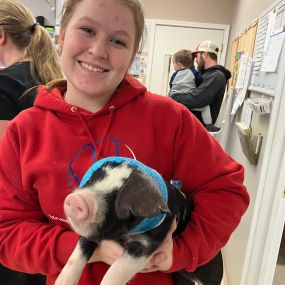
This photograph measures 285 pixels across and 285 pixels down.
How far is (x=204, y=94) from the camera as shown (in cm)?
281

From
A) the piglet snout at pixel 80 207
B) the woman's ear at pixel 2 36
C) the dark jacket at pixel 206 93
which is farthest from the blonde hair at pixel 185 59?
the piglet snout at pixel 80 207

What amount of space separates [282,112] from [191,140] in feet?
2.33

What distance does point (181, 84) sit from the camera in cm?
302

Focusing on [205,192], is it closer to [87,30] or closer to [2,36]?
[87,30]

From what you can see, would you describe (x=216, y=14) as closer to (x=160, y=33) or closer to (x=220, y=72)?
(x=160, y=33)

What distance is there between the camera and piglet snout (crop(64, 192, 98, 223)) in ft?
1.79

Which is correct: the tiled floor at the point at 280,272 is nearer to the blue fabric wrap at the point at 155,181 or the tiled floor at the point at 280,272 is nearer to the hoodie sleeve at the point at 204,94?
the hoodie sleeve at the point at 204,94

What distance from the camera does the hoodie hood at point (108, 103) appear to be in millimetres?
864

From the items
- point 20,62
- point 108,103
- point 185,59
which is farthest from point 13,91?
point 185,59

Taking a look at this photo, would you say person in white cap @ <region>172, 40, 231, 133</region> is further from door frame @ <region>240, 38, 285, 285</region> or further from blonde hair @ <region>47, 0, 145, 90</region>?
blonde hair @ <region>47, 0, 145, 90</region>

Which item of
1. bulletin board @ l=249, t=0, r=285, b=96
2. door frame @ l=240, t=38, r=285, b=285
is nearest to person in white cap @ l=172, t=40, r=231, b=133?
bulletin board @ l=249, t=0, r=285, b=96

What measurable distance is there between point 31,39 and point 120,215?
1191mm

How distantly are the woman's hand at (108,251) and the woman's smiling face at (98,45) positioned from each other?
0.38 m

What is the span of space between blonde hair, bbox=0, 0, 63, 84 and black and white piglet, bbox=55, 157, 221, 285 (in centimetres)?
93
